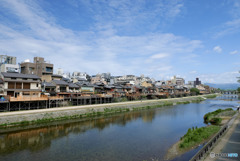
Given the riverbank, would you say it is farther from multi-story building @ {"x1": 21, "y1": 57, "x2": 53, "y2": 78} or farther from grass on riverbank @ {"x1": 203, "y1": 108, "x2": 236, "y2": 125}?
multi-story building @ {"x1": 21, "y1": 57, "x2": 53, "y2": 78}

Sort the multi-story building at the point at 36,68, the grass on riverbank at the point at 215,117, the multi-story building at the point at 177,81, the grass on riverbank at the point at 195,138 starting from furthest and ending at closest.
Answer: the multi-story building at the point at 177,81 < the multi-story building at the point at 36,68 < the grass on riverbank at the point at 215,117 < the grass on riverbank at the point at 195,138

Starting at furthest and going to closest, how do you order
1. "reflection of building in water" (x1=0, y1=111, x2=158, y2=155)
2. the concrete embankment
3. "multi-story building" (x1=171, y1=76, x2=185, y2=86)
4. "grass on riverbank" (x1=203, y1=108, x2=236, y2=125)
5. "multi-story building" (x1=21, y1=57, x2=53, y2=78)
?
"multi-story building" (x1=171, y1=76, x2=185, y2=86) → "multi-story building" (x1=21, y1=57, x2=53, y2=78) → "grass on riverbank" (x1=203, y1=108, x2=236, y2=125) → the concrete embankment → "reflection of building in water" (x1=0, y1=111, x2=158, y2=155)

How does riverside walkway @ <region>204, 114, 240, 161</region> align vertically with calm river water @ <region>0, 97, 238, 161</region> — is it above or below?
above

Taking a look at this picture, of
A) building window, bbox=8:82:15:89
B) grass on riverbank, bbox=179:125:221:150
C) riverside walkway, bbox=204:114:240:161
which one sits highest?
building window, bbox=8:82:15:89

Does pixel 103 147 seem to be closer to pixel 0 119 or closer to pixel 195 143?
pixel 195 143

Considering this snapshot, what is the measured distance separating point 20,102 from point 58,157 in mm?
26327

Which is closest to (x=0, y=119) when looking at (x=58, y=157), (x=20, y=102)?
(x=20, y=102)

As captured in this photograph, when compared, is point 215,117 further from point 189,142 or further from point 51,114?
point 51,114

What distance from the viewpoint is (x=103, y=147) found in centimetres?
2170

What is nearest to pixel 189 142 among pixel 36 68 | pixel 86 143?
pixel 86 143

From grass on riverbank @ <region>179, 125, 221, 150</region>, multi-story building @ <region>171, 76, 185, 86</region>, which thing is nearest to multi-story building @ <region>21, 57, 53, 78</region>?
grass on riverbank @ <region>179, 125, 221, 150</region>

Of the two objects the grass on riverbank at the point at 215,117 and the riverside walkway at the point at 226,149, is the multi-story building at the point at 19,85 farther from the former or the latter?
the grass on riverbank at the point at 215,117

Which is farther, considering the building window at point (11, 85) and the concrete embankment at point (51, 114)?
the building window at point (11, 85)

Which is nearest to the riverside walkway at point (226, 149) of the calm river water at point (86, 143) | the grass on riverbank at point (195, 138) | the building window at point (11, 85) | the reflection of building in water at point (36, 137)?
the grass on riverbank at point (195, 138)
